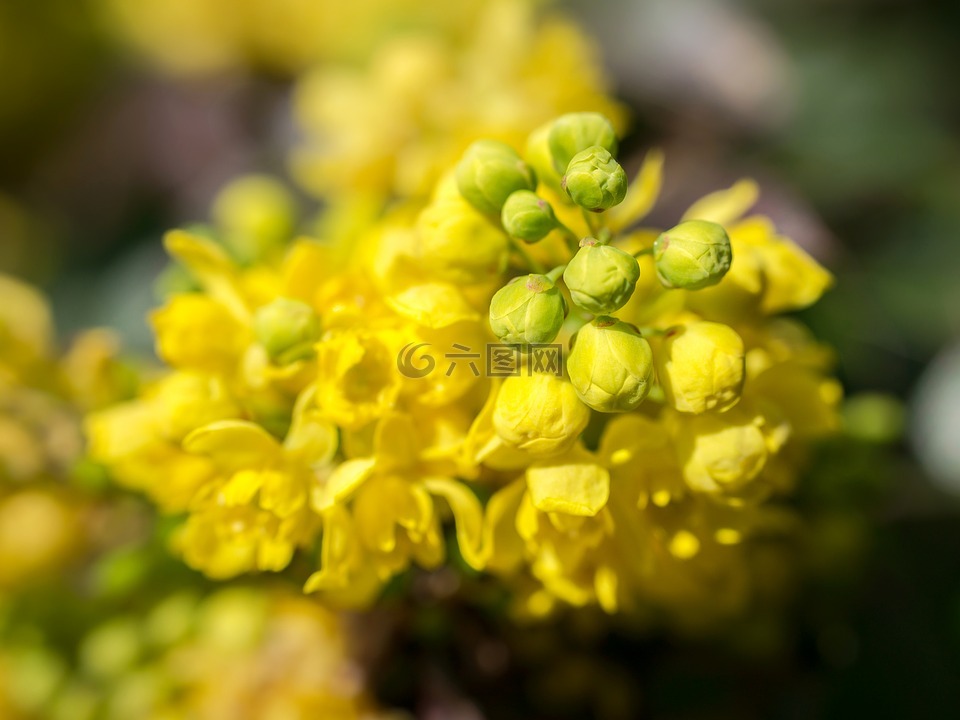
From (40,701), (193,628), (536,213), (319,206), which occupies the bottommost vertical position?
(40,701)

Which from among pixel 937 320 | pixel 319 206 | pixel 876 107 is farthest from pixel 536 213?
pixel 876 107

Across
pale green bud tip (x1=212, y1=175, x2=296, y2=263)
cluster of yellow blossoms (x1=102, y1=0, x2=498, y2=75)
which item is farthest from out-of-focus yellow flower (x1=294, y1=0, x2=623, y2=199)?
cluster of yellow blossoms (x1=102, y1=0, x2=498, y2=75)

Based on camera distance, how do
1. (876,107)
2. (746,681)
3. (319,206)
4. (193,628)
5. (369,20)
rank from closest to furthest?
(193,628) < (746,681) < (319,206) < (876,107) < (369,20)

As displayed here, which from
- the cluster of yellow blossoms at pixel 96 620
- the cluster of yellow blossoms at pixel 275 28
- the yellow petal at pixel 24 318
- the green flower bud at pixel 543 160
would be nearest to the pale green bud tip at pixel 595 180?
the green flower bud at pixel 543 160

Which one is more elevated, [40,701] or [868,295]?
[868,295]

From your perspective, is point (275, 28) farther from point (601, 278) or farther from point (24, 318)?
point (601, 278)

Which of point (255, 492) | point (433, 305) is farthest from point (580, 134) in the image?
point (255, 492)

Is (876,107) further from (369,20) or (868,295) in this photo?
(369,20)

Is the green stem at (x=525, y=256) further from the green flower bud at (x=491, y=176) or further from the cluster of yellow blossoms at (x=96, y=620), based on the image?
the cluster of yellow blossoms at (x=96, y=620)
